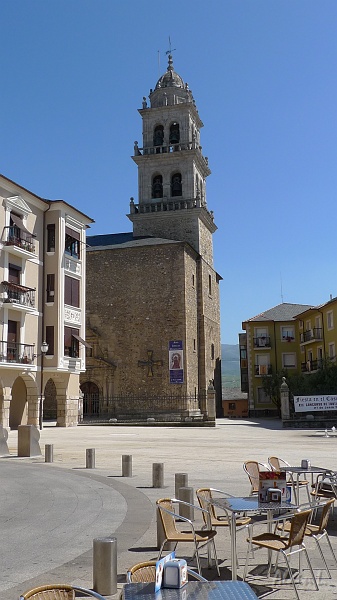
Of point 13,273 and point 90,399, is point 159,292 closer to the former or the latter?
point 90,399

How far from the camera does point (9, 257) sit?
90.9 feet

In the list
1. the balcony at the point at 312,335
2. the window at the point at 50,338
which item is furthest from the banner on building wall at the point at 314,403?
the balcony at the point at 312,335

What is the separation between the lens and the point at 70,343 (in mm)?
31344

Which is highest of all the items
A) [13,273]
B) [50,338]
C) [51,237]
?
[51,237]

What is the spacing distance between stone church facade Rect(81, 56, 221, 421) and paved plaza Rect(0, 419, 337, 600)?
778 inches

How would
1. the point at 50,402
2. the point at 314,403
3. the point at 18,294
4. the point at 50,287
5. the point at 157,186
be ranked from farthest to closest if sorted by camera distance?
Result: the point at 157,186 < the point at 50,402 < the point at 50,287 < the point at 314,403 < the point at 18,294

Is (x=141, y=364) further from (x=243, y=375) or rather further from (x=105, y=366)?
(x=243, y=375)

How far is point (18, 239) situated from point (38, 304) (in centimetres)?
357

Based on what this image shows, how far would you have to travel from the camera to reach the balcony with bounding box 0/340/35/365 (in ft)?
86.8

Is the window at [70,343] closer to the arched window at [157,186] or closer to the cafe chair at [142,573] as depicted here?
the arched window at [157,186]

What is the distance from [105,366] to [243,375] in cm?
1884

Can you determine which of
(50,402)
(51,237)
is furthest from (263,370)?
(51,237)

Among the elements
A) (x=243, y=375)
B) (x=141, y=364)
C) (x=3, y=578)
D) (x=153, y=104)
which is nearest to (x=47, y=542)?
(x=3, y=578)

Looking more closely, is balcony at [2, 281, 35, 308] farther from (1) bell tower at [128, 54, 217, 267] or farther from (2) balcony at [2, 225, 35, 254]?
(1) bell tower at [128, 54, 217, 267]
